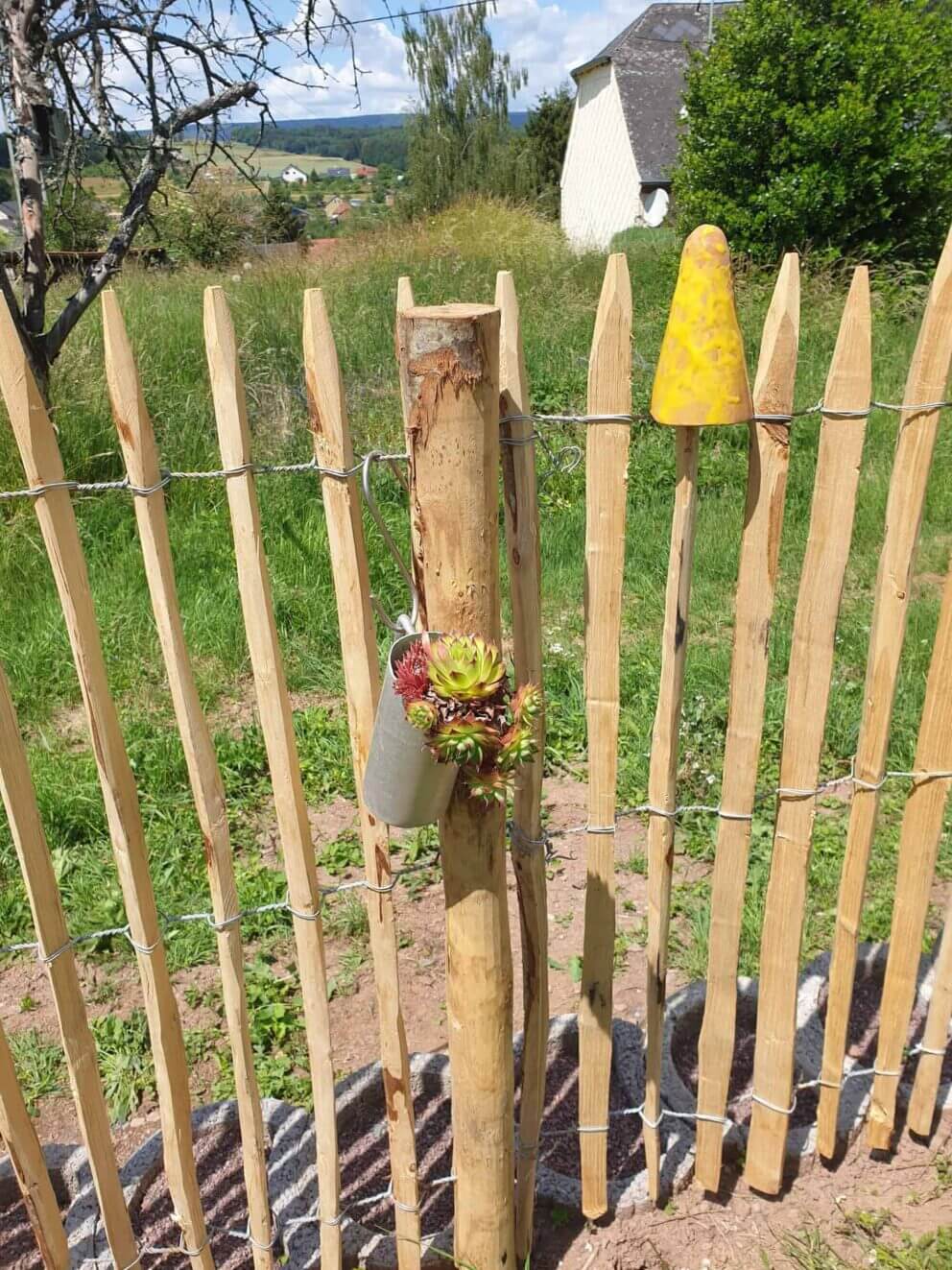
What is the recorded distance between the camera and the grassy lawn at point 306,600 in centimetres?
315

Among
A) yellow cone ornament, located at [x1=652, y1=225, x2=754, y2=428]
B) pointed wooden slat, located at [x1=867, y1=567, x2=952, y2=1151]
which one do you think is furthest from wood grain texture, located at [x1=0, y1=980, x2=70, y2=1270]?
pointed wooden slat, located at [x1=867, y1=567, x2=952, y2=1151]

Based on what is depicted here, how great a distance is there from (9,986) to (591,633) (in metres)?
2.17

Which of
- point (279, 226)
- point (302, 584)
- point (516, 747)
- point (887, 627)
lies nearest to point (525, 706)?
point (516, 747)

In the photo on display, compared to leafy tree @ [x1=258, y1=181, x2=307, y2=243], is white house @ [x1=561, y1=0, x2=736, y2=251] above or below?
above

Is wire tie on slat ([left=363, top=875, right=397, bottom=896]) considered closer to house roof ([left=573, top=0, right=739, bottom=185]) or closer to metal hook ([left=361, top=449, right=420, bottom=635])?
metal hook ([left=361, top=449, right=420, bottom=635])

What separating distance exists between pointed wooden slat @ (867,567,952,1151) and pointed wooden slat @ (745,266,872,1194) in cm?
25

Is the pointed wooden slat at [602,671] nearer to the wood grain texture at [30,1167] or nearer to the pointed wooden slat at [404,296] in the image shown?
the pointed wooden slat at [404,296]

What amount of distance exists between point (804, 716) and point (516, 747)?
0.70 meters

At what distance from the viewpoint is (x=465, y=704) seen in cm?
133

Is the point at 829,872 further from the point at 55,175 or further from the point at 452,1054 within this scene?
the point at 55,175

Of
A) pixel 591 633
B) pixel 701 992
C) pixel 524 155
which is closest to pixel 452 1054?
pixel 591 633

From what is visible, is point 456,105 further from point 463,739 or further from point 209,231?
point 463,739

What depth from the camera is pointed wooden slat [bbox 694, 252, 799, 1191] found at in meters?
1.54

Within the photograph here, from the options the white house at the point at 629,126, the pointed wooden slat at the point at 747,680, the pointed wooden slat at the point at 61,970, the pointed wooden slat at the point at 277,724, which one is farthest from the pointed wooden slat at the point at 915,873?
the white house at the point at 629,126
